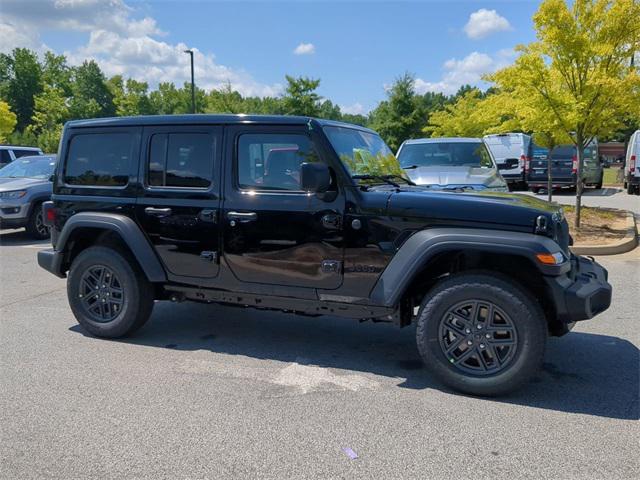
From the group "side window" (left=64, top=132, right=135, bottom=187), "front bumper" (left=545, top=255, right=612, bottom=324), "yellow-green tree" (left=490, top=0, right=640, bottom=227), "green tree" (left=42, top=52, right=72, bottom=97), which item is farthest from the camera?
"green tree" (left=42, top=52, right=72, bottom=97)

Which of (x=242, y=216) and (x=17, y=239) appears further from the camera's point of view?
(x=17, y=239)

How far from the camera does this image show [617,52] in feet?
29.7

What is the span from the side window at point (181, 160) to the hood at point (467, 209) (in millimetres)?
1559

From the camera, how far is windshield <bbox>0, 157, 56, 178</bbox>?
11.3m

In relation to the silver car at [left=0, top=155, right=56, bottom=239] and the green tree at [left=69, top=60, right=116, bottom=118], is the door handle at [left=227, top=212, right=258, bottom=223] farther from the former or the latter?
the green tree at [left=69, top=60, right=116, bottom=118]

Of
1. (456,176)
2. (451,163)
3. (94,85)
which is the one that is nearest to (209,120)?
(456,176)

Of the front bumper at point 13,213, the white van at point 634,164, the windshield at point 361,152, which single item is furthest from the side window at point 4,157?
the white van at point 634,164

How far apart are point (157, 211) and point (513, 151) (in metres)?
18.5

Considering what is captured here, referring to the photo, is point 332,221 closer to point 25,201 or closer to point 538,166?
point 25,201

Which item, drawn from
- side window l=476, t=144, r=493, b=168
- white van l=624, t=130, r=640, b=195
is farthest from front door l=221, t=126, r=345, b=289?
white van l=624, t=130, r=640, b=195

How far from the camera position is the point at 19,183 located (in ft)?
A: 34.7

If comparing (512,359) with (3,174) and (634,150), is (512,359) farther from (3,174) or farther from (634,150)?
(634,150)

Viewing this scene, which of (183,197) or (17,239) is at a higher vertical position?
(183,197)

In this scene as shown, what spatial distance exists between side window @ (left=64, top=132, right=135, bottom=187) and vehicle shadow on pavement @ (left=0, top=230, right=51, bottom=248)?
19.8ft
